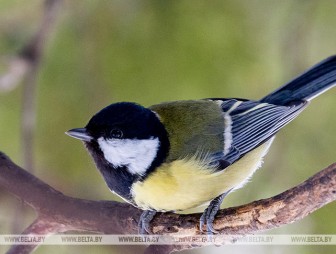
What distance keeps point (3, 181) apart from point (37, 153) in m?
Result: 0.39

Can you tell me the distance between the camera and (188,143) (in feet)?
3.13

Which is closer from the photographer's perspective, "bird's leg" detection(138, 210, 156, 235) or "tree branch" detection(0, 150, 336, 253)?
"tree branch" detection(0, 150, 336, 253)

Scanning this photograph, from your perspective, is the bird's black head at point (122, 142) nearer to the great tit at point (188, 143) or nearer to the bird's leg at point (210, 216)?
the great tit at point (188, 143)

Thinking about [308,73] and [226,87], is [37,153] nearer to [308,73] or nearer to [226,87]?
[226,87]

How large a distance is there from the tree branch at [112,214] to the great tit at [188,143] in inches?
1.0

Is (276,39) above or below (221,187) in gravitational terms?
above

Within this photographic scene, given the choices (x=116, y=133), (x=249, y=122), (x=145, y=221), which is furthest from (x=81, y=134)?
(x=249, y=122)

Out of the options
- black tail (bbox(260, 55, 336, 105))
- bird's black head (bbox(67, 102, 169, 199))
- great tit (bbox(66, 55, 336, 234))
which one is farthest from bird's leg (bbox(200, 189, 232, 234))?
black tail (bbox(260, 55, 336, 105))

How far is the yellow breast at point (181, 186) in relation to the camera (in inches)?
34.1

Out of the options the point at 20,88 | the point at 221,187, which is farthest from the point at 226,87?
the point at 20,88

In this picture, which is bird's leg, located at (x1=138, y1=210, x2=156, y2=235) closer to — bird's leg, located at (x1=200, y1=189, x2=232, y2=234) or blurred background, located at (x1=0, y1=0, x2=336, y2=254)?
bird's leg, located at (x1=200, y1=189, x2=232, y2=234)

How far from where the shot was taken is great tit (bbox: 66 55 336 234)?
86 centimetres

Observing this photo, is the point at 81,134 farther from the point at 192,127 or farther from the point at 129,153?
the point at 192,127

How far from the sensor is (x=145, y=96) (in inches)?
47.6
